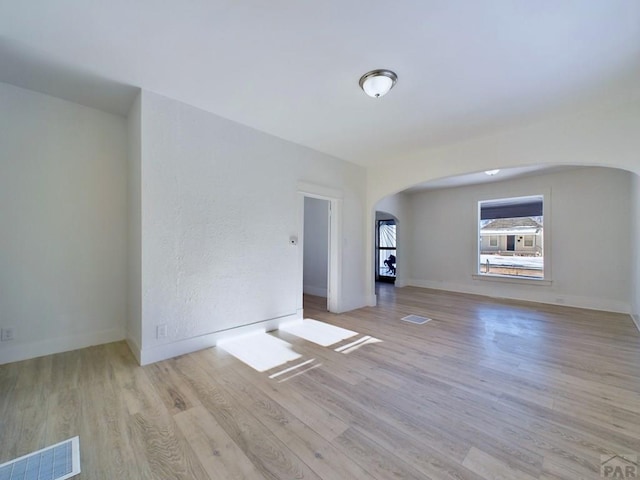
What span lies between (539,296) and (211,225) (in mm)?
6616

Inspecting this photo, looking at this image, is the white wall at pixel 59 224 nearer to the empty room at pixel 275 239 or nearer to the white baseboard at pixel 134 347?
the empty room at pixel 275 239

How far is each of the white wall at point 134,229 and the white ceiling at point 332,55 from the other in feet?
1.04

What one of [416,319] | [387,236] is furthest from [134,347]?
[387,236]

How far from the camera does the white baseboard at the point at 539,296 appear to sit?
4.90 meters

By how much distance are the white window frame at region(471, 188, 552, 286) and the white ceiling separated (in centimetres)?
334

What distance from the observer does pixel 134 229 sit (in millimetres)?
2963

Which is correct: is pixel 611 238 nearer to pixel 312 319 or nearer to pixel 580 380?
pixel 580 380

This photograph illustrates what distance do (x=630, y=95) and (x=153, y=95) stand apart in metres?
4.82

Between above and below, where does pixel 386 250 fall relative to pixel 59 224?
below

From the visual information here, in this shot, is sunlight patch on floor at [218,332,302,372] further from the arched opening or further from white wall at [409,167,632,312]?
white wall at [409,167,632,312]

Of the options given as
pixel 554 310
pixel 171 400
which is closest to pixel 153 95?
pixel 171 400

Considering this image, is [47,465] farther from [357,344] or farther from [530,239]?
[530,239]

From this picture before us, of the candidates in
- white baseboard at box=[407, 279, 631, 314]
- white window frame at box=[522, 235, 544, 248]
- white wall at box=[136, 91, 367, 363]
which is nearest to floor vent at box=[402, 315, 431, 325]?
white wall at box=[136, 91, 367, 363]

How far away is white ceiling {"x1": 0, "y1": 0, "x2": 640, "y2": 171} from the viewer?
1.74 m
